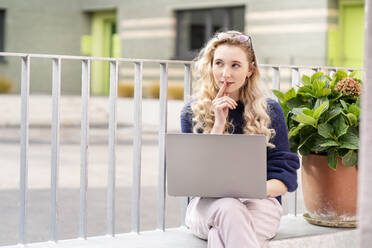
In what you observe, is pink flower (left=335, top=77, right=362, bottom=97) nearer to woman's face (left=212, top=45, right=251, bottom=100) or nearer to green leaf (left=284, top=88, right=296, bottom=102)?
green leaf (left=284, top=88, right=296, bottom=102)

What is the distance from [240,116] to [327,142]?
55 centimetres

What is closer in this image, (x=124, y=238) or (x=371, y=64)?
(x=371, y=64)

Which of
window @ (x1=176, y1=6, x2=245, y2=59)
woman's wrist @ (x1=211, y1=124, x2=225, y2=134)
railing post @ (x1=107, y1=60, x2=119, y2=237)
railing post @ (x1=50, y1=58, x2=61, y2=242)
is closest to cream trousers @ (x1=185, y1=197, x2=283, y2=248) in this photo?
woman's wrist @ (x1=211, y1=124, x2=225, y2=134)

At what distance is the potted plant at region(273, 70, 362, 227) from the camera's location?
325 cm

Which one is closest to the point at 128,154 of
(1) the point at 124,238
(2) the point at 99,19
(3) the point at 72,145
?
(3) the point at 72,145

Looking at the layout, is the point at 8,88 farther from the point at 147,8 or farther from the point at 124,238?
the point at 124,238

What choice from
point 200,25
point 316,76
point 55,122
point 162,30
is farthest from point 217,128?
point 162,30

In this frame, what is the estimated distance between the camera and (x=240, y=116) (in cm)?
291

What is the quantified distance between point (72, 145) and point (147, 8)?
8847 millimetres

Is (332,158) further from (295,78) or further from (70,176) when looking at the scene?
(70,176)

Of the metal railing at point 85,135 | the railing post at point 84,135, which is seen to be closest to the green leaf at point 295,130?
the metal railing at point 85,135

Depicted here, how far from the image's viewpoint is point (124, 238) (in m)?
3.06

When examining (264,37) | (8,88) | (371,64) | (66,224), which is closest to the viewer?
(371,64)

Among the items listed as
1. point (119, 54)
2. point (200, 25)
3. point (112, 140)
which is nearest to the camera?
point (112, 140)
